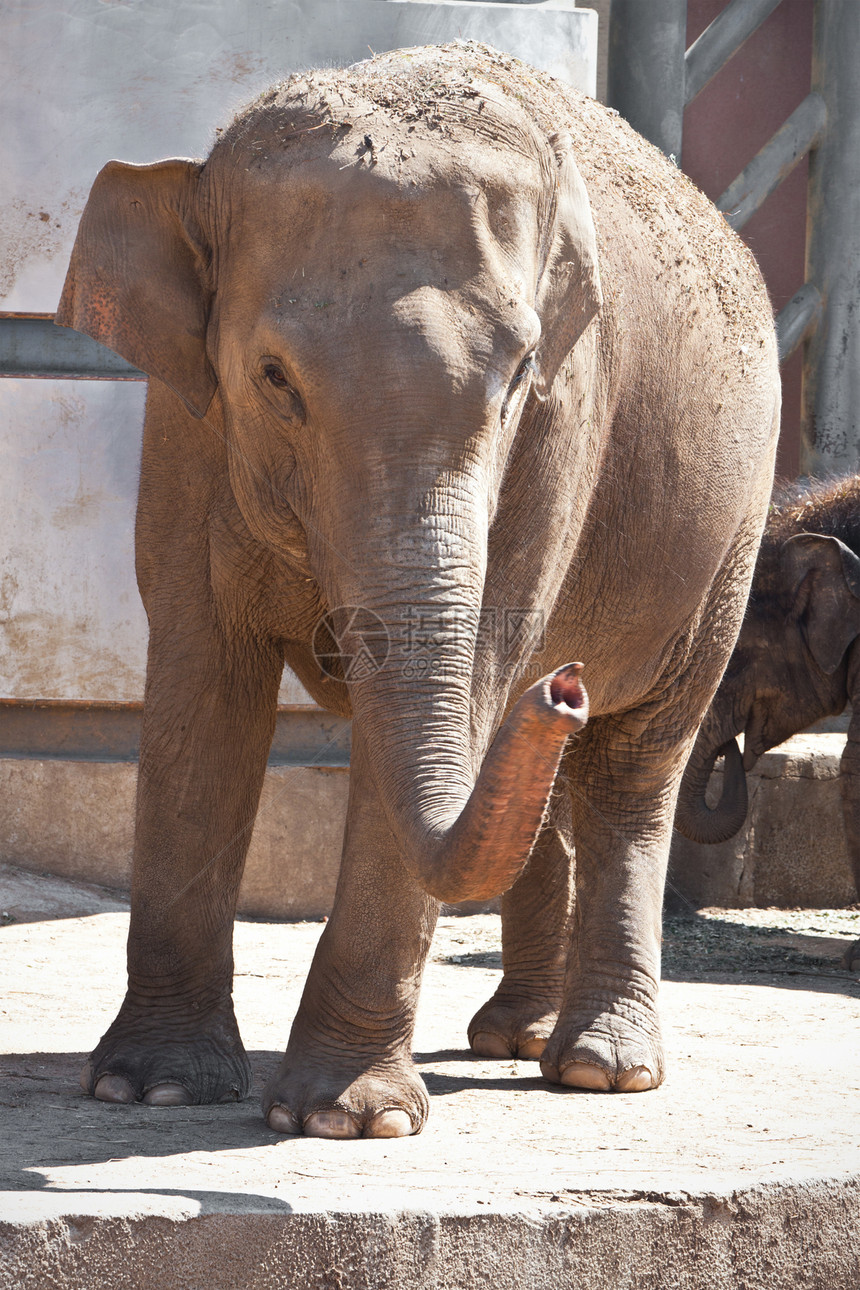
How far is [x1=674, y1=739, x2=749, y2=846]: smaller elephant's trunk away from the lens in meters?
6.64

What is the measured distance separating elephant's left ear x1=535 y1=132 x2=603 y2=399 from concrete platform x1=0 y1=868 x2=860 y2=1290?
57.0 inches

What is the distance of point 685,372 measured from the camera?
13.3 ft

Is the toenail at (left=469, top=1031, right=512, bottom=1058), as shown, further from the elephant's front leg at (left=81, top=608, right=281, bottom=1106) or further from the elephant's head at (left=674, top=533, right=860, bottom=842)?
the elephant's head at (left=674, top=533, right=860, bottom=842)

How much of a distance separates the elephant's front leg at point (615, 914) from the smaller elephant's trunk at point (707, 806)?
218 cm

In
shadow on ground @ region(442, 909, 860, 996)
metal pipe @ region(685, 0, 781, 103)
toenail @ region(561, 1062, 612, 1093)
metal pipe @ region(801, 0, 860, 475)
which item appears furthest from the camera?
metal pipe @ region(801, 0, 860, 475)

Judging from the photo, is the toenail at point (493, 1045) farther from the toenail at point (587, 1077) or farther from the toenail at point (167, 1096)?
the toenail at point (167, 1096)

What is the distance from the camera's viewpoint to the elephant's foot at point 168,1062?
11.6 feet

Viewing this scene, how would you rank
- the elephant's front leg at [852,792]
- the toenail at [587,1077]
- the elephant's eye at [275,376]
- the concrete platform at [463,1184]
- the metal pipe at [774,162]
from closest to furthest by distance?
the concrete platform at [463,1184]
the elephant's eye at [275,376]
the toenail at [587,1077]
the elephant's front leg at [852,792]
the metal pipe at [774,162]

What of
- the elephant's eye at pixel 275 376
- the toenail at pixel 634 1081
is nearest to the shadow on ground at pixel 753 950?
the toenail at pixel 634 1081

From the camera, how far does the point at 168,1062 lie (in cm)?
357

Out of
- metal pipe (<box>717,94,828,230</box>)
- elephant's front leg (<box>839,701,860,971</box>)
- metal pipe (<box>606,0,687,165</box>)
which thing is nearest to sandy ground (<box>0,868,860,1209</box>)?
elephant's front leg (<box>839,701,860,971</box>)

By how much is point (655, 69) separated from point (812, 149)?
1045 millimetres

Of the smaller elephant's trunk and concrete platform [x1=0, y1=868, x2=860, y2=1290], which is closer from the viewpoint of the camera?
concrete platform [x1=0, y1=868, x2=860, y2=1290]

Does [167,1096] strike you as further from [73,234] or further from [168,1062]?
[73,234]
